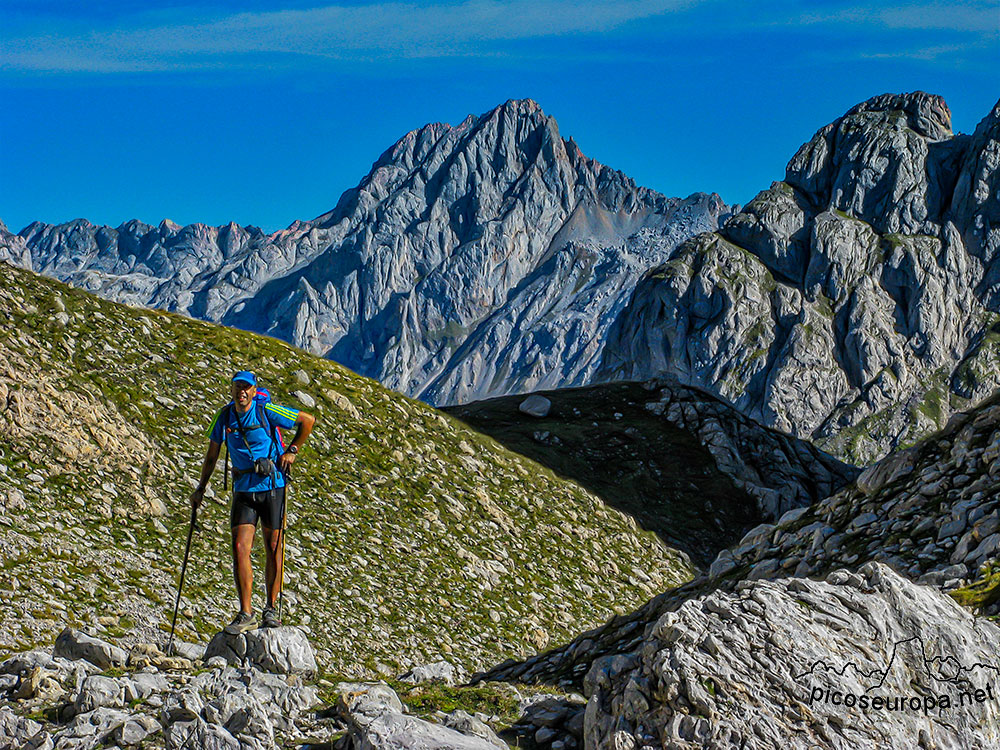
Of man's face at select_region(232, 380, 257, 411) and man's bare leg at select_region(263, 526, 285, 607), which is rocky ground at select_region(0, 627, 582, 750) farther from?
man's face at select_region(232, 380, 257, 411)

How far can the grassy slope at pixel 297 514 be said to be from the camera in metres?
16.2

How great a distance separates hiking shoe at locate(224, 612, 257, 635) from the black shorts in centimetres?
129

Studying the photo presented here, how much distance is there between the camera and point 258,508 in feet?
41.7

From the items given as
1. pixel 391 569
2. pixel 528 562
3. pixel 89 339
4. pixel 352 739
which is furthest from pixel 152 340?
pixel 352 739

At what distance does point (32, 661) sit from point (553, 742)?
5.99 meters

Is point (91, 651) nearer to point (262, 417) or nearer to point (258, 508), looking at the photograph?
point (258, 508)

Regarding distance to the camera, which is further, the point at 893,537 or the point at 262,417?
the point at 893,537

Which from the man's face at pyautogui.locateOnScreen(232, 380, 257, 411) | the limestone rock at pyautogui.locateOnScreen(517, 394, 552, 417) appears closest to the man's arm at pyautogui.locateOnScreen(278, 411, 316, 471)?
the man's face at pyautogui.locateOnScreen(232, 380, 257, 411)

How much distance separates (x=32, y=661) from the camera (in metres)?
9.95

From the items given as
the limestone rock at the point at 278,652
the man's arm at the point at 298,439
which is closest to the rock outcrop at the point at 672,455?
the man's arm at the point at 298,439

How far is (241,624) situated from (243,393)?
3202 millimetres

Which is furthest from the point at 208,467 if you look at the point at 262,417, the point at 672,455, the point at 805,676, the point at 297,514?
the point at 672,455

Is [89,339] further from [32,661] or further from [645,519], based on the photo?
[645,519]

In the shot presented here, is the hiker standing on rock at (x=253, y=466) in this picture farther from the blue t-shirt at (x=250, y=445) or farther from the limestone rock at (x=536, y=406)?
the limestone rock at (x=536, y=406)
